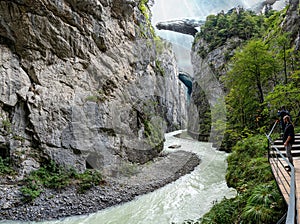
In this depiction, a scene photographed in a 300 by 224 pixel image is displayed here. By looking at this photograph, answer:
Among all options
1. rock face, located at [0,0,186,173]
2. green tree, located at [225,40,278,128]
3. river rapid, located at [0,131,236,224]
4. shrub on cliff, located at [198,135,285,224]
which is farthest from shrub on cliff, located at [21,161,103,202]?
green tree, located at [225,40,278,128]

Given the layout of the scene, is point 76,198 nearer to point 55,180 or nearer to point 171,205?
point 55,180

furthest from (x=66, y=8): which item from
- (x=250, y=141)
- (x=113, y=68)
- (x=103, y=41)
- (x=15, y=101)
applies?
(x=250, y=141)

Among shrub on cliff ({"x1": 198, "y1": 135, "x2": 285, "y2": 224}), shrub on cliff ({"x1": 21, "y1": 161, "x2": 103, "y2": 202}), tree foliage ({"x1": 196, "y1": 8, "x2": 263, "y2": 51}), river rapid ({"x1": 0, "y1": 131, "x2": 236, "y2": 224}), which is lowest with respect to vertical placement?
river rapid ({"x1": 0, "y1": 131, "x2": 236, "y2": 224})

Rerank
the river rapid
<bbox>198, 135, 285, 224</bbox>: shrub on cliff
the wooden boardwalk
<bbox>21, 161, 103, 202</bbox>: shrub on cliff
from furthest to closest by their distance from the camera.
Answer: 1. <bbox>21, 161, 103, 202</bbox>: shrub on cliff
2. the river rapid
3. <bbox>198, 135, 285, 224</bbox>: shrub on cliff
4. the wooden boardwalk

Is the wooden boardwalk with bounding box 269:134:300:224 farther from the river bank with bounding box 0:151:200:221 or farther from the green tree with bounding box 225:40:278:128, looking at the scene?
the river bank with bounding box 0:151:200:221

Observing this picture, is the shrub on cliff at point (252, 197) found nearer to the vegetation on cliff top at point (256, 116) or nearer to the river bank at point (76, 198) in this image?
the vegetation on cliff top at point (256, 116)

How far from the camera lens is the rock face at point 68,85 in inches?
455

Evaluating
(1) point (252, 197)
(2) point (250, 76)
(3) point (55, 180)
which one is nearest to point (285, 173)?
(1) point (252, 197)

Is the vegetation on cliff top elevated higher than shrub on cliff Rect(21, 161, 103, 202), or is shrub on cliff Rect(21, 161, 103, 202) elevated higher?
the vegetation on cliff top

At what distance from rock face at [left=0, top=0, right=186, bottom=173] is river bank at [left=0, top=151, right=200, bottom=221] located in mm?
1598

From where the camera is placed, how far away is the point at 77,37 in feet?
45.3

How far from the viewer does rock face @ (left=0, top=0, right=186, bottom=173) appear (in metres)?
11.5

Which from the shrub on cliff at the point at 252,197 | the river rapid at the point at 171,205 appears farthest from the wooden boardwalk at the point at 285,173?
the river rapid at the point at 171,205

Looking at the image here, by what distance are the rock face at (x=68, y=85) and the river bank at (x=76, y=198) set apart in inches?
62.9
